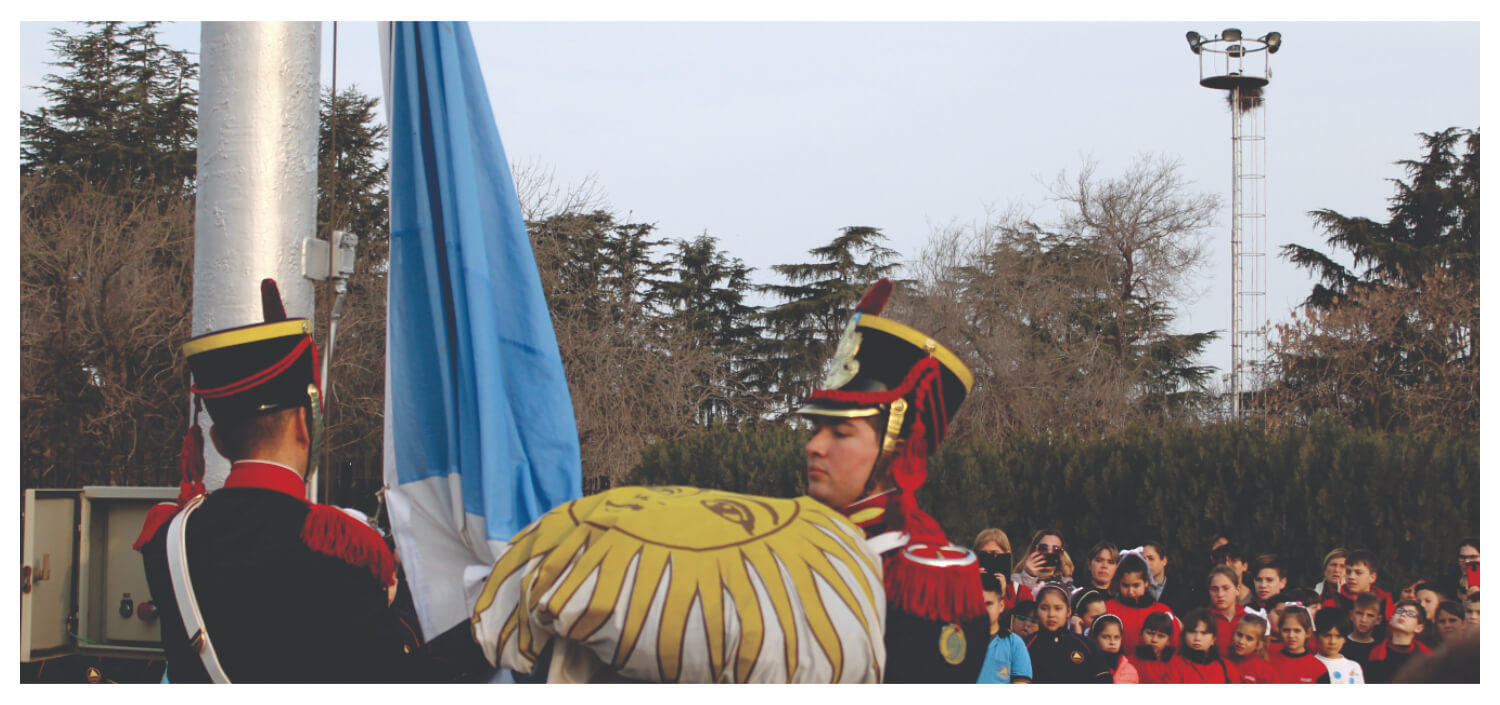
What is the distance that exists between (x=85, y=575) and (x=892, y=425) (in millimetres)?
5910

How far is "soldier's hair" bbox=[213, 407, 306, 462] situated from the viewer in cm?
314

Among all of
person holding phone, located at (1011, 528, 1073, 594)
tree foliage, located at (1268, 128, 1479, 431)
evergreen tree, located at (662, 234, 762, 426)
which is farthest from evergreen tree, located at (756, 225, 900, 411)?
person holding phone, located at (1011, 528, 1073, 594)

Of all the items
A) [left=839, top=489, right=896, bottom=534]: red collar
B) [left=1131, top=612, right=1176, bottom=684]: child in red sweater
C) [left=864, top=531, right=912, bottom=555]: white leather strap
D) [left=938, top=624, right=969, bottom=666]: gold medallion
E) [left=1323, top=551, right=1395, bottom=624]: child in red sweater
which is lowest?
[left=1131, top=612, right=1176, bottom=684]: child in red sweater

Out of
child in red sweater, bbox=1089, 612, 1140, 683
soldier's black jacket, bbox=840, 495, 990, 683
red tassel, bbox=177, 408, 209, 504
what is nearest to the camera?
soldier's black jacket, bbox=840, 495, 990, 683

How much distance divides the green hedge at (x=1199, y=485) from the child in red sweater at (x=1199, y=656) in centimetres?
395

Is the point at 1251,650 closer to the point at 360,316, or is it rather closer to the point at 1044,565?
the point at 1044,565

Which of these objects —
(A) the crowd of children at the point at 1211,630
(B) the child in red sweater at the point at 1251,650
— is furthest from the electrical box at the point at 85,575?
(B) the child in red sweater at the point at 1251,650

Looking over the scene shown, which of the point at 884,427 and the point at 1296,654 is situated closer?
the point at 884,427

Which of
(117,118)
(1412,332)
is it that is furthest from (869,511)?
(117,118)

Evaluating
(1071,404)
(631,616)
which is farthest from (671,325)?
(631,616)

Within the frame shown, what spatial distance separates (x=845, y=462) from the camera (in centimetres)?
290

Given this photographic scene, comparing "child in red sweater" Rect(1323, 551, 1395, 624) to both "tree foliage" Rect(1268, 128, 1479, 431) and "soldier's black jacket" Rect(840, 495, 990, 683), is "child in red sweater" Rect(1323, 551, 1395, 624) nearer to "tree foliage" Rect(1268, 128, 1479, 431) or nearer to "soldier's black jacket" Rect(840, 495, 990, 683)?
"soldier's black jacket" Rect(840, 495, 990, 683)

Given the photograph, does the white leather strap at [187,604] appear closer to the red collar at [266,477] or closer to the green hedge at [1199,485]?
the red collar at [266,477]

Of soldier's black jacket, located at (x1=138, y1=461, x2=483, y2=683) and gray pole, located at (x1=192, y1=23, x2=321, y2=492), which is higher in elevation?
gray pole, located at (x1=192, y1=23, x2=321, y2=492)
